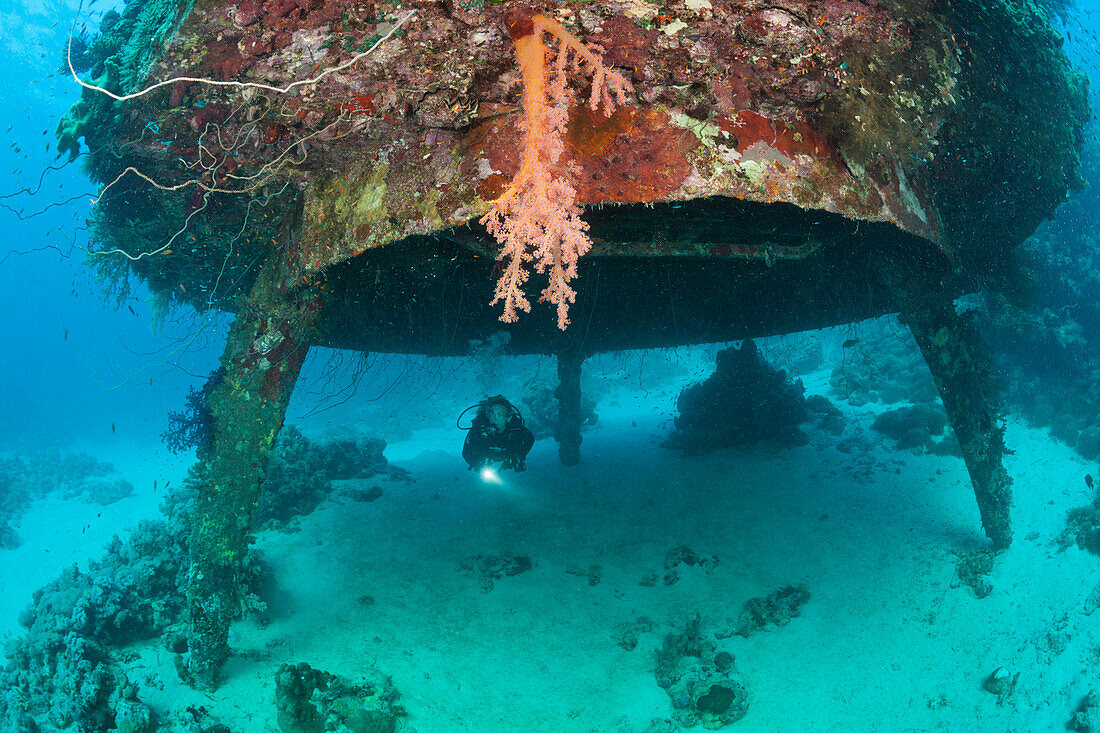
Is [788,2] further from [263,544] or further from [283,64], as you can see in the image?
[263,544]

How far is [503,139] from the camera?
120 inches

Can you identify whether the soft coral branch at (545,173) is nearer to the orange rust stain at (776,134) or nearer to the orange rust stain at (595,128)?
the orange rust stain at (595,128)

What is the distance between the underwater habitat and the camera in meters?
2.87

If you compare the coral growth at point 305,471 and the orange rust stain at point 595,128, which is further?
the coral growth at point 305,471

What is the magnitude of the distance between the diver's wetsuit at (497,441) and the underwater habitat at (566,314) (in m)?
0.09

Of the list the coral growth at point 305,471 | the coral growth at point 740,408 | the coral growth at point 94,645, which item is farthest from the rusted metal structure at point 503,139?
the coral growth at point 740,408

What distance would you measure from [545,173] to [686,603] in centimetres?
489

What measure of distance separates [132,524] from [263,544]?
1048 cm

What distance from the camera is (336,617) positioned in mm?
5035

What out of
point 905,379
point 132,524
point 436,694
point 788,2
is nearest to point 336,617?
point 436,694

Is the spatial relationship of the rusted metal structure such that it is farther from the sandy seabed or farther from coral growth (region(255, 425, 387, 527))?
coral growth (region(255, 425, 387, 527))

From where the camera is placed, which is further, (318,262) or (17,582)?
(17,582)

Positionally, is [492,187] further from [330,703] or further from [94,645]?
[94,645]

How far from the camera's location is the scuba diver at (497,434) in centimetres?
905
